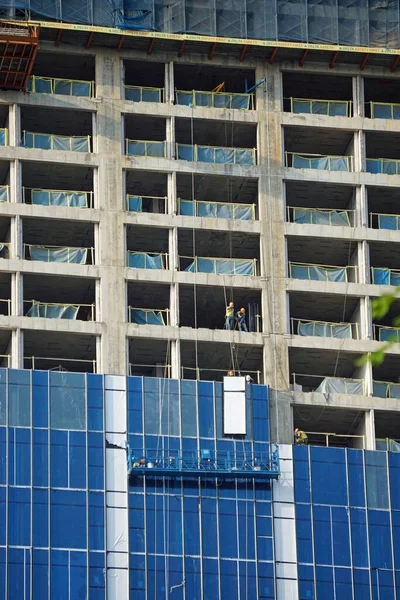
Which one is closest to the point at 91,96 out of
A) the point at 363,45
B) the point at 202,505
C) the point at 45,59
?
the point at 45,59

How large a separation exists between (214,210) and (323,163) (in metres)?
7.69

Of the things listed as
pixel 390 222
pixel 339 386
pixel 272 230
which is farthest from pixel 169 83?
pixel 339 386

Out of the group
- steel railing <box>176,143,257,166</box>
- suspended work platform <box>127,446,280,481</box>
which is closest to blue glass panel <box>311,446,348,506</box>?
suspended work platform <box>127,446,280,481</box>

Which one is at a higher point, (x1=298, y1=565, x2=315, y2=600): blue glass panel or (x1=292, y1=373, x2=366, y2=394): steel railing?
(x1=292, y1=373, x2=366, y2=394): steel railing

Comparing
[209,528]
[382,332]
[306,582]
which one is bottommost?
[306,582]

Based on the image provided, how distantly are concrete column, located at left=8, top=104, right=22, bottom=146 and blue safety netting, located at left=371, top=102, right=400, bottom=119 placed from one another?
21.1 m

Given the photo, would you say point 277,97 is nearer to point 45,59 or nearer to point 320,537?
point 45,59

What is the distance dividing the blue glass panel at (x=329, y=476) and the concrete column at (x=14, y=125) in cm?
2383

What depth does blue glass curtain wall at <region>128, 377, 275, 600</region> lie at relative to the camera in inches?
2800

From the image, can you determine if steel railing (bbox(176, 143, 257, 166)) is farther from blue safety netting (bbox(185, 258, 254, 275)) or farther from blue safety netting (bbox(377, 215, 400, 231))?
blue safety netting (bbox(377, 215, 400, 231))

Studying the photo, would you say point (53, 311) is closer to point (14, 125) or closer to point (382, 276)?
point (14, 125)

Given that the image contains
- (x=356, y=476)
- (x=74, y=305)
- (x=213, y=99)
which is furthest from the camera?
(x=213, y=99)

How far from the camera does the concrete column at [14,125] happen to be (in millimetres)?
79250

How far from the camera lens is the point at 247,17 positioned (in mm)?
81438
